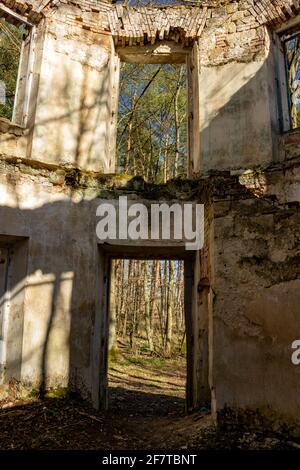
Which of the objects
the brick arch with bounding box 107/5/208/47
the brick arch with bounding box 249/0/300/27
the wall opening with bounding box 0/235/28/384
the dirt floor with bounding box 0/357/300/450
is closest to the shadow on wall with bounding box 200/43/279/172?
the brick arch with bounding box 249/0/300/27

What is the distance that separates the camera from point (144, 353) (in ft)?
49.3

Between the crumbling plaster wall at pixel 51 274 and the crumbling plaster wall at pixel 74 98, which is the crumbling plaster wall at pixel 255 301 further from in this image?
the crumbling plaster wall at pixel 74 98

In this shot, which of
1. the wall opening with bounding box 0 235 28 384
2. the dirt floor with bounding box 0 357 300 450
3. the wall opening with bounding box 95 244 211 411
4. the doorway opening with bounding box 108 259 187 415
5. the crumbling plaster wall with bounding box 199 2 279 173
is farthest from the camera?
the doorway opening with bounding box 108 259 187 415

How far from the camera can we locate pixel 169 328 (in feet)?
50.4

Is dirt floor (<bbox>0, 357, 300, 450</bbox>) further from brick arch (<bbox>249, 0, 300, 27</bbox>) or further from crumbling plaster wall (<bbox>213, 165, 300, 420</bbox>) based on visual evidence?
brick arch (<bbox>249, 0, 300, 27</bbox>)

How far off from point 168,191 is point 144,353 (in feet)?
33.6

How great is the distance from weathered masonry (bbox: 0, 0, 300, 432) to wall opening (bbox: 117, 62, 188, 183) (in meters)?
6.63

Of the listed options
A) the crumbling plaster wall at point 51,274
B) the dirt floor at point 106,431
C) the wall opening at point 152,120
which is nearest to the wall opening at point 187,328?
the crumbling plaster wall at point 51,274

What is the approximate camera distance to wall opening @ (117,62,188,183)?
14.5m

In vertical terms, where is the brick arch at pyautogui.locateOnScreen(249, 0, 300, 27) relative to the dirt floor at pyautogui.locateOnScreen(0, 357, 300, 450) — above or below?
above

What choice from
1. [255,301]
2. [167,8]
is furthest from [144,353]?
[167,8]

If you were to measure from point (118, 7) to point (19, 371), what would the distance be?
6903mm

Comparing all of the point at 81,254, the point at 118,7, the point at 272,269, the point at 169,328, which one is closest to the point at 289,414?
the point at 272,269

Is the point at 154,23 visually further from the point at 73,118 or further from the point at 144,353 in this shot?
the point at 144,353
